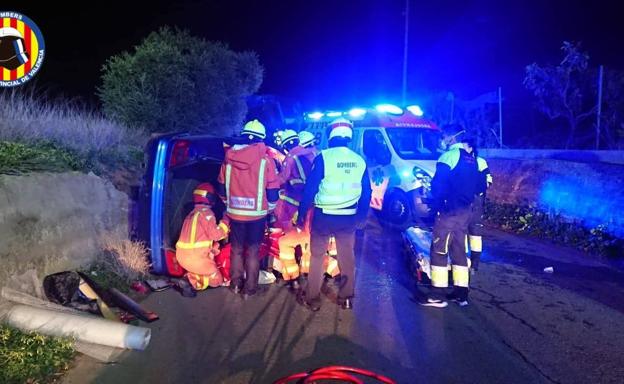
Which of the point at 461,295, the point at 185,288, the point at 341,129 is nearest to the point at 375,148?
the point at 341,129

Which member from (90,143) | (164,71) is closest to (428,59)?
(164,71)

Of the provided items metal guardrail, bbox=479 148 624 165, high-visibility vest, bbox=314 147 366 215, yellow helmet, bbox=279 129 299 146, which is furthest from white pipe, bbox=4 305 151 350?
metal guardrail, bbox=479 148 624 165

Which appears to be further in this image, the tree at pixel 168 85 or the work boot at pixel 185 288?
the tree at pixel 168 85

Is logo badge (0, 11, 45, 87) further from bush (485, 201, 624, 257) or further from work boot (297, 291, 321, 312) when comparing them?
bush (485, 201, 624, 257)

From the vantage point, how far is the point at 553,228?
8359 mm

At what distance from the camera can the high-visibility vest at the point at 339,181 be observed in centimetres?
464

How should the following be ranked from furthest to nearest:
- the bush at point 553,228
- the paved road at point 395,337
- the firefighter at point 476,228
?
the bush at point 553,228 → the firefighter at point 476,228 → the paved road at point 395,337

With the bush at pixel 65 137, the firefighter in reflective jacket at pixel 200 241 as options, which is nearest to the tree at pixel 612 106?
the firefighter in reflective jacket at pixel 200 241

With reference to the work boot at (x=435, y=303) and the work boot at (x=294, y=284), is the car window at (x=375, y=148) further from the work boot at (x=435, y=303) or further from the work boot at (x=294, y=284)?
the work boot at (x=435, y=303)

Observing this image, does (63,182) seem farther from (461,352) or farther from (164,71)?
(164,71)

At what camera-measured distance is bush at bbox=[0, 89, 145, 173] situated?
5.29 meters

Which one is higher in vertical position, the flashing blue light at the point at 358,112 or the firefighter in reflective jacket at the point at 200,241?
the flashing blue light at the point at 358,112

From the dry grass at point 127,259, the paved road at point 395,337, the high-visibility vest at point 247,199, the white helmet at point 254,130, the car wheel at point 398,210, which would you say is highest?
the white helmet at point 254,130

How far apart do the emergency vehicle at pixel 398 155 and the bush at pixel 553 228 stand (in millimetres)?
1839
